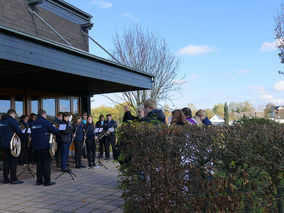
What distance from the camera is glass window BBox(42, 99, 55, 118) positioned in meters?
12.9

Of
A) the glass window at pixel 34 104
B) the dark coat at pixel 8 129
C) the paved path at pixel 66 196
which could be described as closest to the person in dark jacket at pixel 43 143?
the paved path at pixel 66 196

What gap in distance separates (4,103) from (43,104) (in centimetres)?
198

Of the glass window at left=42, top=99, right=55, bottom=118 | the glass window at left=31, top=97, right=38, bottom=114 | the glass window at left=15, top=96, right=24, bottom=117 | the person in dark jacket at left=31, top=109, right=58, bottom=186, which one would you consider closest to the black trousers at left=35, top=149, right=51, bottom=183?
the person in dark jacket at left=31, top=109, right=58, bottom=186

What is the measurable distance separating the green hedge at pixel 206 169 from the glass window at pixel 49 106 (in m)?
10.1

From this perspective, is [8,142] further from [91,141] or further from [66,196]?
[91,141]

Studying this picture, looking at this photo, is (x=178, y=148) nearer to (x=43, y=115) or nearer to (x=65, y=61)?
(x=43, y=115)

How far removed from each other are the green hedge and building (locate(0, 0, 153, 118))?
439cm

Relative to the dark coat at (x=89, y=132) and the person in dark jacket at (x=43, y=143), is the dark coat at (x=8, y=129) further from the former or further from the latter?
the dark coat at (x=89, y=132)

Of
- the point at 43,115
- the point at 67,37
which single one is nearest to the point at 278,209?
the point at 43,115

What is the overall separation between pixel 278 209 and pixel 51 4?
13.5 meters

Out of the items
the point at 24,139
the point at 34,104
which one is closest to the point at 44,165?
the point at 24,139

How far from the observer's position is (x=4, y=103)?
36.3 ft

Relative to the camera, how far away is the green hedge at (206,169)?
281cm

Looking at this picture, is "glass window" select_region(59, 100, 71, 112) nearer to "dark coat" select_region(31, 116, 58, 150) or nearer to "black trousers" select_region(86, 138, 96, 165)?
"black trousers" select_region(86, 138, 96, 165)
